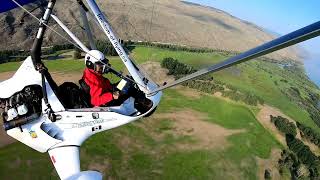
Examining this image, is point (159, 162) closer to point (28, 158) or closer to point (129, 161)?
point (129, 161)

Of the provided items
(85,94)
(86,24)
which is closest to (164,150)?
(86,24)

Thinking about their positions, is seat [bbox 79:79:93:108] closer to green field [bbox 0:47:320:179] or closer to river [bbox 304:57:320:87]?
green field [bbox 0:47:320:179]

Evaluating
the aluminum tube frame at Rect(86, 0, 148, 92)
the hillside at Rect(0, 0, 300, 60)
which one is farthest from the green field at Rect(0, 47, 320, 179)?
the hillside at Rect(0, 0, 300, 60)

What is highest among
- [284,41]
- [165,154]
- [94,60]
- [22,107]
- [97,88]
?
[284,41]

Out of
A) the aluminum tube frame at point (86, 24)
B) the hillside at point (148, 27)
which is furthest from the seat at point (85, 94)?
the hillside at point (148, 27)

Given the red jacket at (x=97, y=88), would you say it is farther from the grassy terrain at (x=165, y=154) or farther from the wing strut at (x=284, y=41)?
the grassy terrain at (x=165, y=154)

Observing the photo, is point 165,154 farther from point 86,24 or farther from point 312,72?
point 312,72
